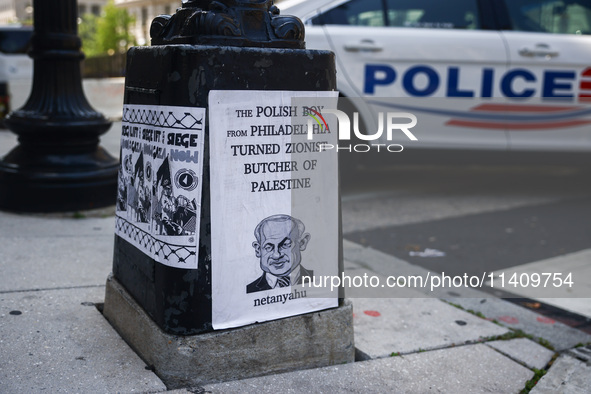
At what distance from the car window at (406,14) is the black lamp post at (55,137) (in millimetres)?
2226

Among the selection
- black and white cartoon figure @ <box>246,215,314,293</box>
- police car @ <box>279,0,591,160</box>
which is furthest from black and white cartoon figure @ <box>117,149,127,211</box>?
police car @ <box>279,0,591,160</box>

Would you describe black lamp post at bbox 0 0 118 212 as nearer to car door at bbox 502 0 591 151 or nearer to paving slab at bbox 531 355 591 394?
paving slab at bbox 531 355 591 394

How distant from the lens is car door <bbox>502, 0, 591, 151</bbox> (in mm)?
6195

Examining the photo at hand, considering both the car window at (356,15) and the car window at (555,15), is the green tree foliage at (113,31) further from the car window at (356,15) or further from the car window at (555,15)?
the car window at (555,15)

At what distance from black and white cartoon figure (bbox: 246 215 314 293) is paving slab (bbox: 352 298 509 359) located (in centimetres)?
58

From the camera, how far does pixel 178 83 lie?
234 cm

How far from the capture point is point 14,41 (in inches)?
561

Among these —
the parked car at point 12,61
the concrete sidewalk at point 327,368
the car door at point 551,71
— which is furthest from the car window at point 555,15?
the parked car at point 12,61

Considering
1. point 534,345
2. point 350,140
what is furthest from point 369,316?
point 350,140

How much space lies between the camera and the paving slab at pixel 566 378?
9.03 feet

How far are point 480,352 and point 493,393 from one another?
38 centimetres

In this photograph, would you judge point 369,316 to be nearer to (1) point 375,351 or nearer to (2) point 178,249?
(1) point 375,351

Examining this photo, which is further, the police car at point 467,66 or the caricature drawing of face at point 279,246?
the police car at point 467,66

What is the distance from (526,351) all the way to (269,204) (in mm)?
1479
